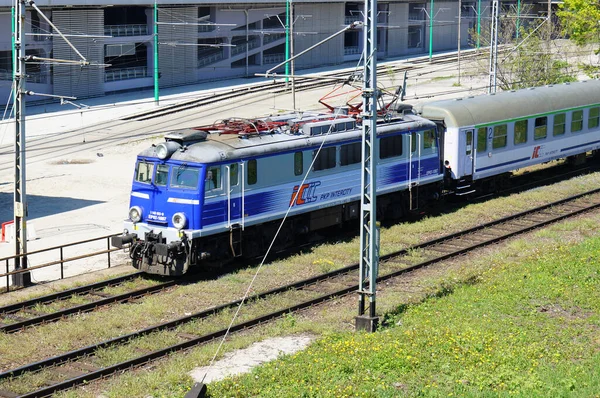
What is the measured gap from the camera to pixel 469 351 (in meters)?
16.4

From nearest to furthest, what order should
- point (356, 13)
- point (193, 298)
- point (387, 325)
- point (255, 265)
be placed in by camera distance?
point (387, 325)
point (193, 298)
point (255, 265)
point (356, 13)

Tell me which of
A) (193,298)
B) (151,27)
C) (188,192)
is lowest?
(193,298)

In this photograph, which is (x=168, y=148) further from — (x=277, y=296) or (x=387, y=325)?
(x=387, y=325)

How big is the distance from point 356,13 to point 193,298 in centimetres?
6142

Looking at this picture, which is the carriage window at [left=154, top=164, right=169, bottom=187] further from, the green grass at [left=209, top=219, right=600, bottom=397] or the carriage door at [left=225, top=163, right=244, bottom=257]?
the green grass at [left=209, top=219, right=600, bottom=397]

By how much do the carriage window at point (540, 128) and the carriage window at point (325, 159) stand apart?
1147 cm

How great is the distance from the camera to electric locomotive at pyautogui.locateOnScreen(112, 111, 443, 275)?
2262cm

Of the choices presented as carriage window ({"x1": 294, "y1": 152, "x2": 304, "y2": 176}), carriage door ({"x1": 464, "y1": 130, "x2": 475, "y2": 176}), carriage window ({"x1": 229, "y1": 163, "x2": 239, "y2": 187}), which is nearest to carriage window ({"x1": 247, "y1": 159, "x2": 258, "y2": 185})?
carriage window ({"x1": 229, "y1": 163, "x2": 239, "y2": 187})

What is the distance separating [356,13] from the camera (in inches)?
3145

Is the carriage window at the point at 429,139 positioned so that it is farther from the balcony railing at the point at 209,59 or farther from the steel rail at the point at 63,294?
the balcony railing at the point at 209,59

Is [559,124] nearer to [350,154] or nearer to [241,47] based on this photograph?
[350,154]

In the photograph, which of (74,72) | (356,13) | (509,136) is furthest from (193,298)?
(356,13)

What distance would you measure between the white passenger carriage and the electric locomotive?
137 inches

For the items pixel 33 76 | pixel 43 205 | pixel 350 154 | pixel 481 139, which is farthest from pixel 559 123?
pixel 33 76
